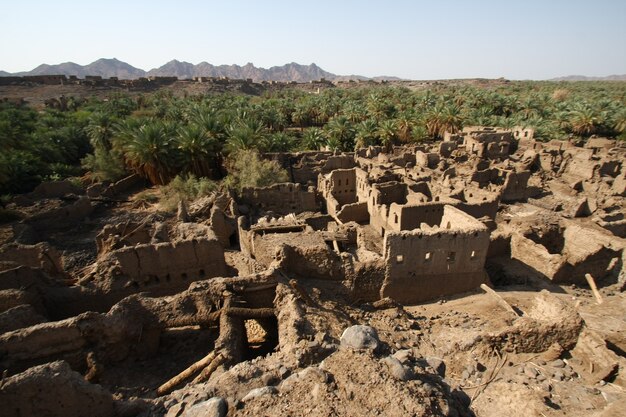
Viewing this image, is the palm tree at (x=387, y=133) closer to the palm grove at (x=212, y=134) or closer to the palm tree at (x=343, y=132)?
the palm grove at (x=212, y=134)

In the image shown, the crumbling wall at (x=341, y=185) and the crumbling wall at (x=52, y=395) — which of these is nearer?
the crumbling wall at (x=52, y=395)

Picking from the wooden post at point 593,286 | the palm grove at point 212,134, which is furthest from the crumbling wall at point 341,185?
the wooden post at point 593,286

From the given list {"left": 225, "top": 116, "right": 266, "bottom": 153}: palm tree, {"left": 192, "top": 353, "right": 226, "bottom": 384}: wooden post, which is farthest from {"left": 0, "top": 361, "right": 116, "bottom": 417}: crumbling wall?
{"left": 225, "top": 116, "right": 266, "bottom": 153}: palm tree

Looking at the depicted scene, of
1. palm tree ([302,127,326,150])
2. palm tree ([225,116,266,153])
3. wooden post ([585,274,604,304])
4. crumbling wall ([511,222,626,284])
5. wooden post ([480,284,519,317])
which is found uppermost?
palm tree ([225,116,266,153])

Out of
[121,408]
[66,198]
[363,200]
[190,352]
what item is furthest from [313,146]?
[121,408]

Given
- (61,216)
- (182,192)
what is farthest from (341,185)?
(61,216)

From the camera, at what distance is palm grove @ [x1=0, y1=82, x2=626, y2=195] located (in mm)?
28609

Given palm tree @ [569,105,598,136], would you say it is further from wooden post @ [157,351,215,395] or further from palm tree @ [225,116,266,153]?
wooden post @ [157,351,215,395]

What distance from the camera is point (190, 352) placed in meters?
8.94

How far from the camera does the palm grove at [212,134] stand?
28609 millimetres

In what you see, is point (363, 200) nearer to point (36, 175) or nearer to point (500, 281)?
point (500, 281)

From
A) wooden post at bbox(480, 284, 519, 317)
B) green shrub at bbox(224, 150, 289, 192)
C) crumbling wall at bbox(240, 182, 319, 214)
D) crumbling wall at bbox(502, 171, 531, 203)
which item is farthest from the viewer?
crumbling wall at bbox(502, 171, 531, 203)

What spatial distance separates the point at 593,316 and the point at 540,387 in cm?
547

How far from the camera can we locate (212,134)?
3117 centimetres
